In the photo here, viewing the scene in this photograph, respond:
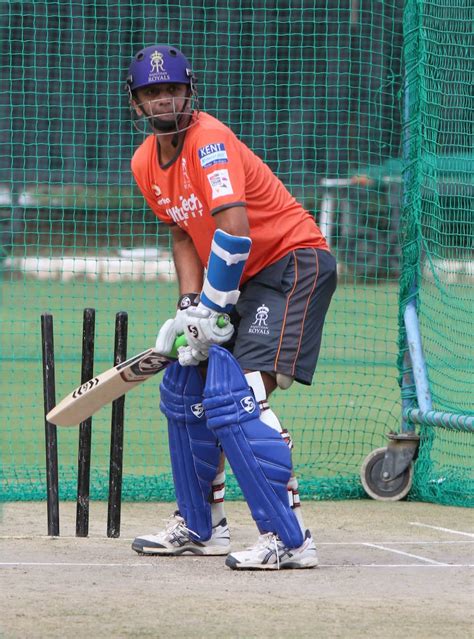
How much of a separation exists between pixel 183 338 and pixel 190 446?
483mm

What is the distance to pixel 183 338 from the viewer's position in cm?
512

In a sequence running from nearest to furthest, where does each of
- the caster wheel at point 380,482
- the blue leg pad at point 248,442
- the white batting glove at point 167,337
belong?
the blue leg pad at point 248,442, the white batting glove at point 167,337, the caster wheel at point 380,482

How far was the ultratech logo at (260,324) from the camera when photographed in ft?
16.5

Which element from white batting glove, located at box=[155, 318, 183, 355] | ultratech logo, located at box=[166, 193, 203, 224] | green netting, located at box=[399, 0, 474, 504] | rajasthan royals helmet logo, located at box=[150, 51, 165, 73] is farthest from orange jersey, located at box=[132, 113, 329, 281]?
green netting, located at box=[399, 0, 474, 504]

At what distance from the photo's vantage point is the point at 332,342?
1497 centimetres

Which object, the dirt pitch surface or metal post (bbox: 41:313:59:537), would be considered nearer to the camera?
the dirt pitch surface

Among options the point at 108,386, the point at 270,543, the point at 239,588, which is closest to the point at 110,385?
the point at 108,386

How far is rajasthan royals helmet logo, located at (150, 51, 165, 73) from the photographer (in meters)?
4.99

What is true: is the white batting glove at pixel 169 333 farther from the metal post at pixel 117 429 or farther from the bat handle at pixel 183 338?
the metal post at pixel 117 429

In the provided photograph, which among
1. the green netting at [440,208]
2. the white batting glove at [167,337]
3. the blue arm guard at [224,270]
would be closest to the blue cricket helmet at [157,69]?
the blue arm guard at [224,270]

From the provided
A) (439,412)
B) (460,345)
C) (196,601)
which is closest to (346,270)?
(460,345)

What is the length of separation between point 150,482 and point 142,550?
6.37ft

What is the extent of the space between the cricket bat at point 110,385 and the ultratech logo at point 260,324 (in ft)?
0.95

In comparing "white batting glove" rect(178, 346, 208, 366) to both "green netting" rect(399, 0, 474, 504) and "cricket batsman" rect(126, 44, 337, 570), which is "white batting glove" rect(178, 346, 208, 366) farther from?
"green netting" rect(399, 0, 474, 504)
